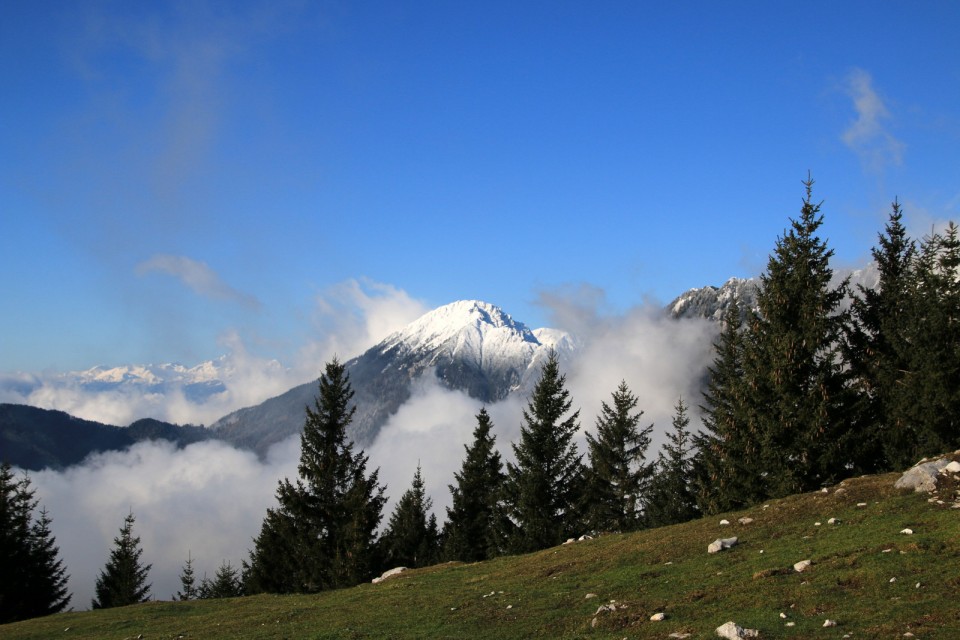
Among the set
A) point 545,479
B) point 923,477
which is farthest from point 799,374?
point 545,479

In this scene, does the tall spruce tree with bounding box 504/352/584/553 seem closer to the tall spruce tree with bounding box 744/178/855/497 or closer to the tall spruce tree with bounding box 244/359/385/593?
the tall spruce tree with bounding box 244/359/385/593

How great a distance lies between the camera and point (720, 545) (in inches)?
938

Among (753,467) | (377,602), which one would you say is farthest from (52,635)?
(753,467)

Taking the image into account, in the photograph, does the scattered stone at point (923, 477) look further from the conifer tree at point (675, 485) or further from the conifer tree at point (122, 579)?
the conifer tree at point (122, 579)

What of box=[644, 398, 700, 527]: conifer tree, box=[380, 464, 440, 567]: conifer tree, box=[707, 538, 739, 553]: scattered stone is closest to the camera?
box=[707, 538, 739, 553]: scattered stone

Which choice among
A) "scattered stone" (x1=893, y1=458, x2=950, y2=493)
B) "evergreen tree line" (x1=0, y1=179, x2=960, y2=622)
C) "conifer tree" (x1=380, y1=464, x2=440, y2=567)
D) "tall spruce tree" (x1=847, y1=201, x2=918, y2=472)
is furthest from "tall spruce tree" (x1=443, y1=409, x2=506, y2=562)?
"scattered stone" (x1=893, y1=458, x2=950, y2=493)

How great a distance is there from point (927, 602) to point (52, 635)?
115ft

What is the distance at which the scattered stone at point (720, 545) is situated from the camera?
2367 centimetres

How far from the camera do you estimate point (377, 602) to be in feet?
89.8

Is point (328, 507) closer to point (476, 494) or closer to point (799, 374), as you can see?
point (476, 494)

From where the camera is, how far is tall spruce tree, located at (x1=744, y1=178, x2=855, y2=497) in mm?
34719

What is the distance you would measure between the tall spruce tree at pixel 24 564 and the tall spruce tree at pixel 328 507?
869 inches

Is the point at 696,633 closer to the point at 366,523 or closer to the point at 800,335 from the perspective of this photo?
the point at 800,335

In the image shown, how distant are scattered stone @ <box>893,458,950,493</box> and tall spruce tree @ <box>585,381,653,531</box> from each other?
2941 cm
